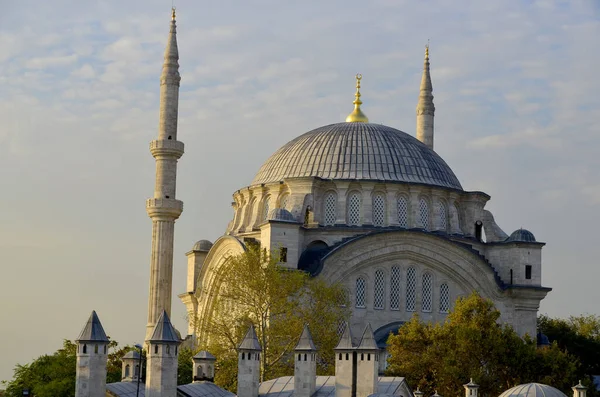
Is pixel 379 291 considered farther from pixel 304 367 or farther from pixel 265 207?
pixel 304 367

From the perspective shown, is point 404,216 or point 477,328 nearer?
point 477,328

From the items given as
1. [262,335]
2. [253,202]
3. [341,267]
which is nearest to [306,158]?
[253,202]

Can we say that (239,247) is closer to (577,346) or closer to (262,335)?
(262,335)

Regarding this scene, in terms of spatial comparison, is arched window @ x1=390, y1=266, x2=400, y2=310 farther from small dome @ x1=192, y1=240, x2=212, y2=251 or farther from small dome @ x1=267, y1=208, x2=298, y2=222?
small dome @ x1=192, y1=240, x2=212, y2=251

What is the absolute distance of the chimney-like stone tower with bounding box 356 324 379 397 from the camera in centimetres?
2798

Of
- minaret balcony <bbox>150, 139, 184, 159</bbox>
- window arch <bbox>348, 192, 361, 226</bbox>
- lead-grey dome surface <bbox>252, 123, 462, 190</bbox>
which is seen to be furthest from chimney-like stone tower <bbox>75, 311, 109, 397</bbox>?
lead-grey dome surface <bbox>252, 123, 462, 190</bbox>

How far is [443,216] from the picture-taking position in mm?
47156

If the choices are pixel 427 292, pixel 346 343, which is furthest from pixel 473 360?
pixel 427 292

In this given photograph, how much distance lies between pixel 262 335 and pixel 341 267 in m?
7.55

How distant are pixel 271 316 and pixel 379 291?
24.9ft

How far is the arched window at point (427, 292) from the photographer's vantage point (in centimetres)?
4459

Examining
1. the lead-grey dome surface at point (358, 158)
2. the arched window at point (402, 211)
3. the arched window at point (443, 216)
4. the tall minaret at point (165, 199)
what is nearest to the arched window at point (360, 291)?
the arched window at point (402, 211)

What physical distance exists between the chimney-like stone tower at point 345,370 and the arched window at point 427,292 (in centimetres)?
1610

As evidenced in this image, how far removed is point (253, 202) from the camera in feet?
158
